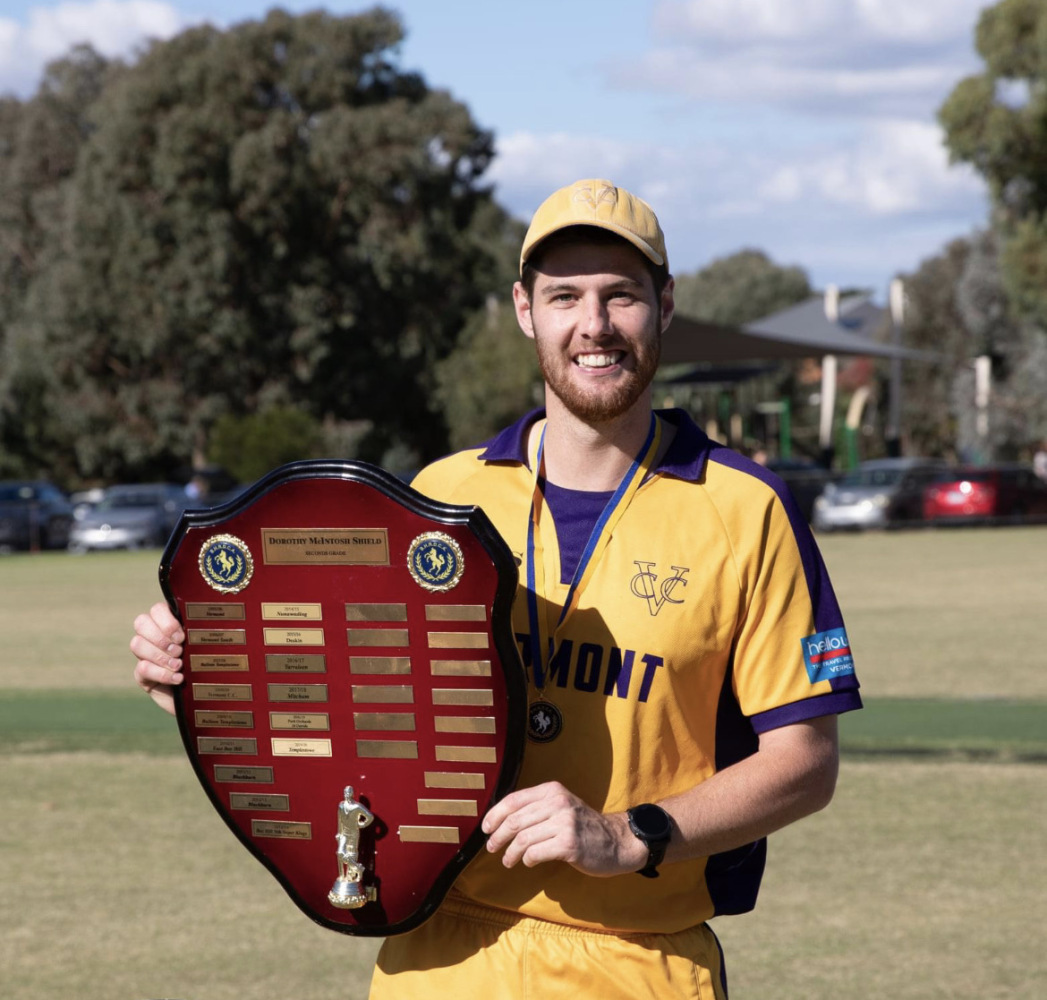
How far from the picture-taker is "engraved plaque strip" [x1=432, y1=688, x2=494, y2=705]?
2.89m

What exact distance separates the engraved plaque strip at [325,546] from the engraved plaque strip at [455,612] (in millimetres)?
109

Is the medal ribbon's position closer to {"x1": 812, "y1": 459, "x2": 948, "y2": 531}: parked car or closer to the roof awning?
{"x1": 812, "y1": 459, "x2": 948, "y2": 531}: parked car

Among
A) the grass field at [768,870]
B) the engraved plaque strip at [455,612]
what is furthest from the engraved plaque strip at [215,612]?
A: the grass field at [768,870]

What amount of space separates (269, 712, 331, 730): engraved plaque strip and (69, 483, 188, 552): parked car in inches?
1390

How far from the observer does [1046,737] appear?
11398 mm

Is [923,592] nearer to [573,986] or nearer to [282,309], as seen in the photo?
[573,986]

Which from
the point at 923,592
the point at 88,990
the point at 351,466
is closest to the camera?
the point at 351,466

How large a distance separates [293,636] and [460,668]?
0.96 ft

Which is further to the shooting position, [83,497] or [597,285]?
[83,497]

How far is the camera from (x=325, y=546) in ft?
9.56

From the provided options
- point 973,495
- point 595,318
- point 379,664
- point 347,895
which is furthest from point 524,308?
point 973,495

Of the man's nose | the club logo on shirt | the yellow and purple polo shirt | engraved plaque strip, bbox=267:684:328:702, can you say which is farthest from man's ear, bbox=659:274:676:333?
engraved plaque strip, bbox=267:684:328:702

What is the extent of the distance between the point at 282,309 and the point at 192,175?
15.9ft

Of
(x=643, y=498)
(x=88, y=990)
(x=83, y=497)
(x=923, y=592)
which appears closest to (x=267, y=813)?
(x=643, y=498)
